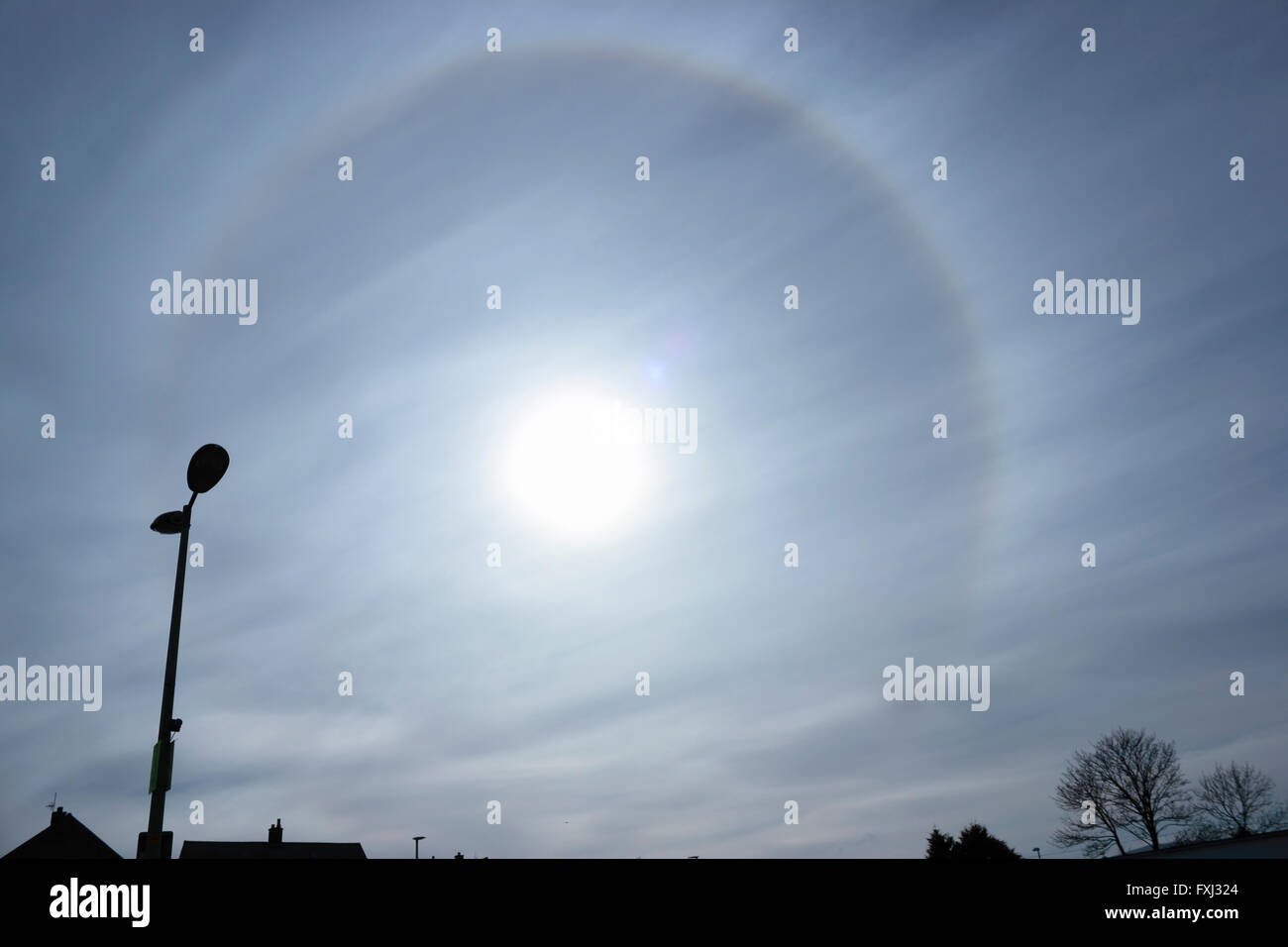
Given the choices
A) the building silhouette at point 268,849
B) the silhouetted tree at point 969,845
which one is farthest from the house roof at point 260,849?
the silhouetted tree at point 969,845

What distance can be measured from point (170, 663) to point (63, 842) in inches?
2105

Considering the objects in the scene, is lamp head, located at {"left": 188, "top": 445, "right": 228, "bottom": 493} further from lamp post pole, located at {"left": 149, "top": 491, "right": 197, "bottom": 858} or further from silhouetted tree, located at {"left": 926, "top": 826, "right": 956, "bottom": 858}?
silhouetted tree, located at {"left": 926, "top": 826, "right": 956, "bottom": 858}

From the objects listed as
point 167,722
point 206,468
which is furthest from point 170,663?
point 206,468

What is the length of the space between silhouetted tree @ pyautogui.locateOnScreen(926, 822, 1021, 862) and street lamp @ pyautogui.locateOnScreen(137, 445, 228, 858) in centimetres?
6517

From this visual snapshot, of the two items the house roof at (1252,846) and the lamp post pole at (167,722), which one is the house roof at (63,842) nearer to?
the lamp post pole at (167,722)

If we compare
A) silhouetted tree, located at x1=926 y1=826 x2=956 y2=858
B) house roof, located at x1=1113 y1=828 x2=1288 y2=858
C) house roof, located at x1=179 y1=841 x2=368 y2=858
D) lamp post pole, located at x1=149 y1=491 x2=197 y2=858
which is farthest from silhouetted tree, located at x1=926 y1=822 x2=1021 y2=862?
lamp post pole, located at x1=149 y1=491 x2=197 y2=858

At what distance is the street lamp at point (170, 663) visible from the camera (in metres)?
9.86

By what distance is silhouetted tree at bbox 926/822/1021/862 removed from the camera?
6581 cm

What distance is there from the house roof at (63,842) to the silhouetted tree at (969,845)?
5663 centimetres

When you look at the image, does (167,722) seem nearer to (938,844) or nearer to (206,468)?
(206,468)

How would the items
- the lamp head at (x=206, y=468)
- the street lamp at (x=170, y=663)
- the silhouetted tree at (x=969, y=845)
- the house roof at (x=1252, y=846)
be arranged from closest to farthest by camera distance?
the street lamp at (x=170, y=663), the lamp head at (x=206, y=468), the house roof at (x=1252, y=846), the silhouetted tree at (x=969, y=845)
